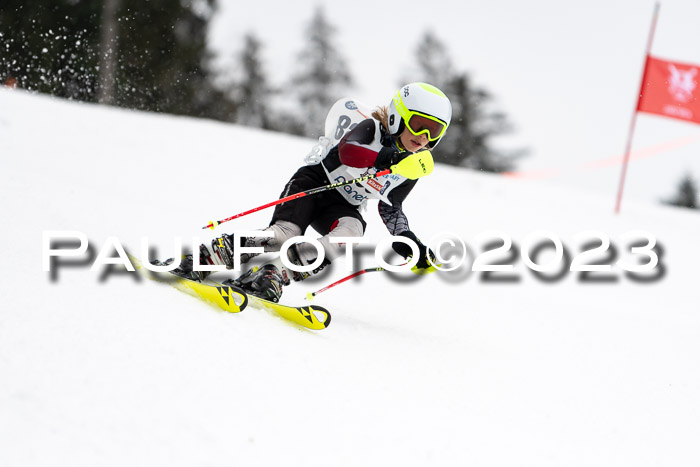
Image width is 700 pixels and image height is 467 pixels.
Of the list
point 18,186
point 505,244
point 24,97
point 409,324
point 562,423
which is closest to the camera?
point 562,423

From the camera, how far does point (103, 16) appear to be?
2011 cm

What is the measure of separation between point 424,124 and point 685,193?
25132 millimetres

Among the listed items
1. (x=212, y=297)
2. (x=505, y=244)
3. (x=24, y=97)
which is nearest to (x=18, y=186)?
(x=212, y=297)

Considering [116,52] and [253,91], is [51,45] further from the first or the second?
[253,91]

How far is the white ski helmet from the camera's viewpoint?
3520 mm

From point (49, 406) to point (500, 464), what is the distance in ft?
4.80

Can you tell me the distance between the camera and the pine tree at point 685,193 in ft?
82.0

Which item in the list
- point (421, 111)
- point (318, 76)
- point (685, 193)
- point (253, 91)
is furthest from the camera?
point (253, 91)

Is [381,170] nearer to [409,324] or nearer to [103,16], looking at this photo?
[409,324]

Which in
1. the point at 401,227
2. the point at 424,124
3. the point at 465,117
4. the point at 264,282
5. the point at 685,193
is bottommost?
the point at 685,193

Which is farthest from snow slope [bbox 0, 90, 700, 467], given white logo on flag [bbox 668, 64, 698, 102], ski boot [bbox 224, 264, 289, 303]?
white logo on flag [bbox 668, 64, 698, 102]

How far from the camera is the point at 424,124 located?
356 cm

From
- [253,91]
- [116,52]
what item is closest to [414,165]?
[116,52]

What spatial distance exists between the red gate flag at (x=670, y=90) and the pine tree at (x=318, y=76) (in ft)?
59.8
